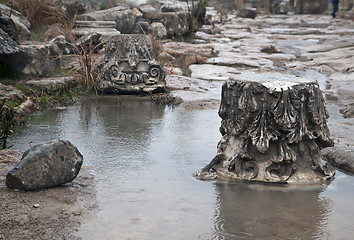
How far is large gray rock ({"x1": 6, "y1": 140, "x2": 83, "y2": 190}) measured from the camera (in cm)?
264

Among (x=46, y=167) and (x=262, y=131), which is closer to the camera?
(x=46, y=167)

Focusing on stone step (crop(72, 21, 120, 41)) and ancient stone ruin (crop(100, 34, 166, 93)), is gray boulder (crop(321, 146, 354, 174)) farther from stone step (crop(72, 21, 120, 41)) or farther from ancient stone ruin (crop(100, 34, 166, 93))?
stone step (crop(72, 21, 120, 41))

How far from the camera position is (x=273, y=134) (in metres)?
3.04

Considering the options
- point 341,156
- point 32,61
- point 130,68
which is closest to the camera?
point 341,156

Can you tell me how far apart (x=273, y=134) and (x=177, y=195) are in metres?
0.74

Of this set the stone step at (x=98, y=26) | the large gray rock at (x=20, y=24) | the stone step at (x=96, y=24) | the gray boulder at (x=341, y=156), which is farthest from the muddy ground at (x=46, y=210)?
the stone step at (x=96, y=24)

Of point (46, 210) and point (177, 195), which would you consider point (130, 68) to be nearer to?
point (177, 195)

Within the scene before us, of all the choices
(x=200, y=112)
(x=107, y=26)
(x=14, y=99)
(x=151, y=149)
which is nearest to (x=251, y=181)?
(x=151, y=149)

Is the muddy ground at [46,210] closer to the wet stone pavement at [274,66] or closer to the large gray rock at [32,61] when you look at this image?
the wet stone pavement at [274,66]

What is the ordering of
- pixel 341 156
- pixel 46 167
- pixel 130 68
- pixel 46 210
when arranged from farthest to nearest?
1. pixel 130 68
2. pixel 341 156
3. pixel 46 167
4. pixel 46 210

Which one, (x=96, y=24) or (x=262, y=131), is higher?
(x=96, y=24)

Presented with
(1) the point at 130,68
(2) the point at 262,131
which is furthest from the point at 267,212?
(1) the point at 130,68

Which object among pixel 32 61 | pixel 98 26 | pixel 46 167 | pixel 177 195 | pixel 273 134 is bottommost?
pixel 177 195

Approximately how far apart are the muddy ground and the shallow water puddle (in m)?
0.07
